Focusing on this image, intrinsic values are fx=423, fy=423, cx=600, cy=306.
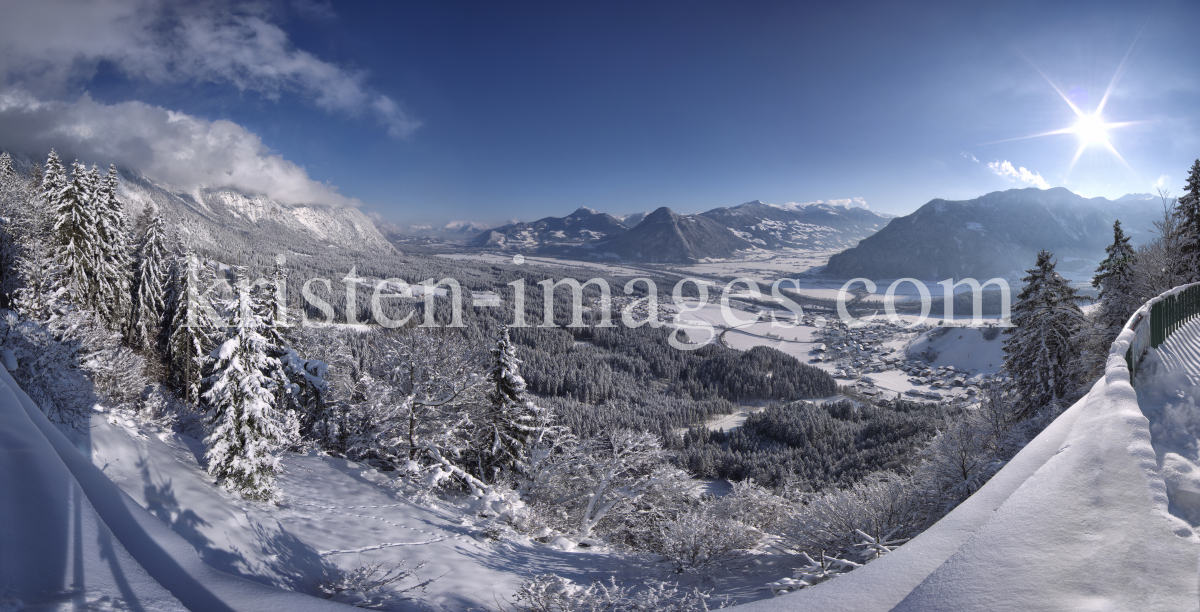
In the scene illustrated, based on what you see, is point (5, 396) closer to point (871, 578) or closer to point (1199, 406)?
point (871, 578)

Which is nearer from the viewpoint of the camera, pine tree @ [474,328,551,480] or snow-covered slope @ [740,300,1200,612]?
snow-covered slope @ [740,300,1200,612]

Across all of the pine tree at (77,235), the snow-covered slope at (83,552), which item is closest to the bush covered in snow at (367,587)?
the snow-covered slope at (83,552)

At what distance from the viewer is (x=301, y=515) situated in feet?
34.6

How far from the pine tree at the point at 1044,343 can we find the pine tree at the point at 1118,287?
1.13 m

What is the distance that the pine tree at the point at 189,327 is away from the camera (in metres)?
19.7

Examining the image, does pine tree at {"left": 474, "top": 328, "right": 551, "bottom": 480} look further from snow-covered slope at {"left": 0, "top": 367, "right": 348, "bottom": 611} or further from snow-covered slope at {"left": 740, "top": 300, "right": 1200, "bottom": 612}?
snow-covered slope at {"left": 740, "top": 300, "right": 1200, "bottom": 612}

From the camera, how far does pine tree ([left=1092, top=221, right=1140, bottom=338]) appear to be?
1488 cm

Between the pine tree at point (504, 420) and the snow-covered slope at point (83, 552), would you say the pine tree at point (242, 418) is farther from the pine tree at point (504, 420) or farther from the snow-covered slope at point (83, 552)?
the pine tree at point (504, 420)

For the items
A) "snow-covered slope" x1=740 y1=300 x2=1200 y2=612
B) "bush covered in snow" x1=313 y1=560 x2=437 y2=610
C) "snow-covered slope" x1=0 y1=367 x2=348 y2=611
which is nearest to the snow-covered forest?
"bush covered in snow" x1=313 y1=560 x2=437 y2=610

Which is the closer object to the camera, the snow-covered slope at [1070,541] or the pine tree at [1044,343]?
the snow-covered slope at [1070,541]

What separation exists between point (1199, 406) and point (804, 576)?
6.24m

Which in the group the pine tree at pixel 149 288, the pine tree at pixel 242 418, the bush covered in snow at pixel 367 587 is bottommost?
the bush covered in snow at pixel 367 587

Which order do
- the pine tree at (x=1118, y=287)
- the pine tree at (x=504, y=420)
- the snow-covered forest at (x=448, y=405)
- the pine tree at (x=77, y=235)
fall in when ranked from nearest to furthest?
the snow-covered forest at (x=448, y=405), the pine tree at (x=1118, y=287), the pine tree at (x=504, y=420), the pine tree at (x=77, y=235)

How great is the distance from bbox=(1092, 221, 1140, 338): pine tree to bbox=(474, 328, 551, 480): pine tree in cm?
2091
